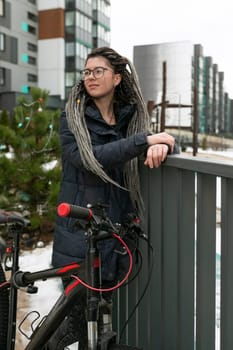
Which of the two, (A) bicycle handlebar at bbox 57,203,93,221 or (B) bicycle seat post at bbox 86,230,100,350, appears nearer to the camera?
(A) bicycle handlebar at bbox 57,203,93,221

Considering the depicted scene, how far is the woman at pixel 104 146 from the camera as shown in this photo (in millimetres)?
1725

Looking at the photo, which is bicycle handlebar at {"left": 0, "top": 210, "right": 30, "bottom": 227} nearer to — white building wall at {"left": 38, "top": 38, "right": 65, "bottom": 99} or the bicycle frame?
the bicycle frame

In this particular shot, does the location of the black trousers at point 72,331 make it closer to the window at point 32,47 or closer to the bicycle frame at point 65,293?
the bicycle frame at point 65,293

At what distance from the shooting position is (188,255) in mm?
1611

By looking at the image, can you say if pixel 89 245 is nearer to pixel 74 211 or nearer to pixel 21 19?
pixel 74 211

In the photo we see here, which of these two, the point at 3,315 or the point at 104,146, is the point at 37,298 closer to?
the point at 3,315

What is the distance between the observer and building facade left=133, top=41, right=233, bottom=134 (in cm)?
774

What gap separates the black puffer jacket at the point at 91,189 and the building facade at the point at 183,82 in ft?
1.34

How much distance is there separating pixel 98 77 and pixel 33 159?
3569 mm

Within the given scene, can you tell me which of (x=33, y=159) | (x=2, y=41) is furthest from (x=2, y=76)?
(x=33, y=159)

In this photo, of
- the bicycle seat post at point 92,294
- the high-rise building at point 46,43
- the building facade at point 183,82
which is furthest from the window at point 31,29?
the bicycle seat post at point 92,294

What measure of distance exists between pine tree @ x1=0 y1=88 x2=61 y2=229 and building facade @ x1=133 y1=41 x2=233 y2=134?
136 cm

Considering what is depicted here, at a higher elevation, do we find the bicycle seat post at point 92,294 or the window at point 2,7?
the window at point 2,7

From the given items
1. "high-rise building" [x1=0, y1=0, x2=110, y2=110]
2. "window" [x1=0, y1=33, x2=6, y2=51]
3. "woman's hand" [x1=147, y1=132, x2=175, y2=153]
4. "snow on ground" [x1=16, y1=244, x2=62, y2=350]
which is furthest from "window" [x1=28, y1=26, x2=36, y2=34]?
"woman's hand" [x1=147, y1=132, x2=175, y2=153]
